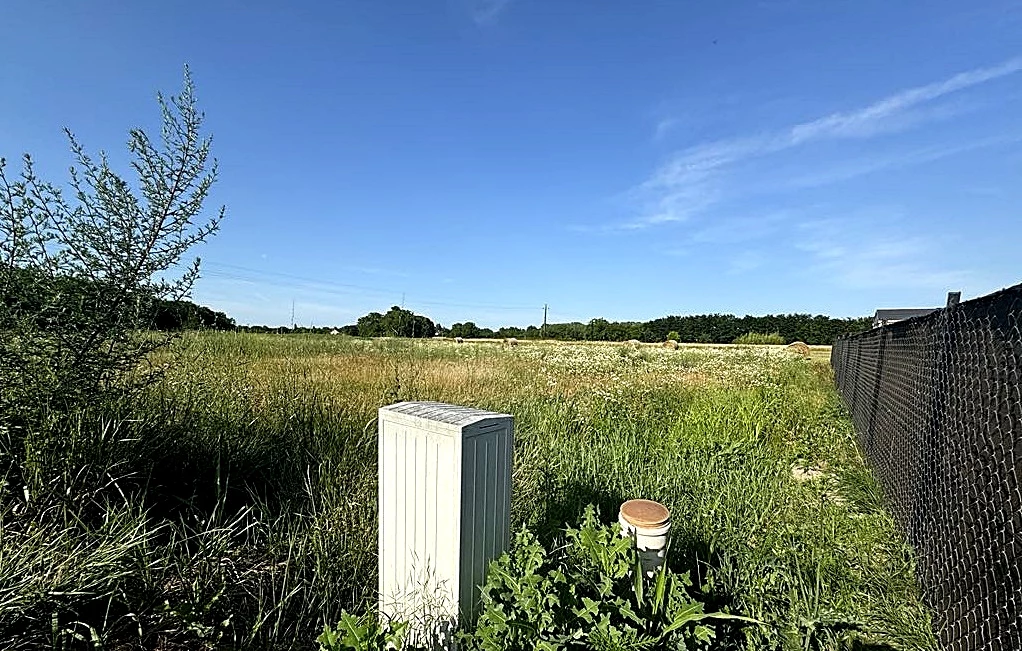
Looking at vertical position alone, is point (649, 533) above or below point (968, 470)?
below

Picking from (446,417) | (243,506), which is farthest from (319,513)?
(446,417)

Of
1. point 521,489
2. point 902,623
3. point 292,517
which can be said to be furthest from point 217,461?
point 902,623

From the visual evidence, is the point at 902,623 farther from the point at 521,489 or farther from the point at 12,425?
the point at 12,425

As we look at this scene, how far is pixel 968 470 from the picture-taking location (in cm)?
189

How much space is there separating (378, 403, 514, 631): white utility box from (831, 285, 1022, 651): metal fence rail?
1620 millimetres

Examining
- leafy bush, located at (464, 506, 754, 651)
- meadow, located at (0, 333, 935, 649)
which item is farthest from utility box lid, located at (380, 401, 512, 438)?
meadow, located at (0, 333, 935, 649)

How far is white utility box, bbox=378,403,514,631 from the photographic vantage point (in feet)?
5.26

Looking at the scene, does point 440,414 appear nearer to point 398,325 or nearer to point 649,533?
point 649,533

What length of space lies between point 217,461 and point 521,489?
2.06m

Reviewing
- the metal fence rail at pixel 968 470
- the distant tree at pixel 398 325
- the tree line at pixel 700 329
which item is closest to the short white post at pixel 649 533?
the metal fence rail at pixel 968 470

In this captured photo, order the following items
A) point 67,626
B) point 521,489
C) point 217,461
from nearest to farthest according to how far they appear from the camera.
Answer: point 67,626
point 217,461
point 521,489

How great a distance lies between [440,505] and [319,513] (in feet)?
5.02

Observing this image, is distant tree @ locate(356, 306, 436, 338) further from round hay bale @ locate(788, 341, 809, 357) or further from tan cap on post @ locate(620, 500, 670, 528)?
round hay bale @ locate(788, 341, 809, 357)

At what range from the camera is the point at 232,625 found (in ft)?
6.37
